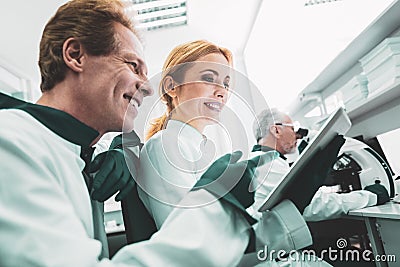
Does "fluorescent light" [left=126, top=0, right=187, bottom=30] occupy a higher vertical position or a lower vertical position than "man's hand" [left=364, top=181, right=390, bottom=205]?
higher

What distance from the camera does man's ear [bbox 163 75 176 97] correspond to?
0.91m

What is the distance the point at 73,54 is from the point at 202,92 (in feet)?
1.11

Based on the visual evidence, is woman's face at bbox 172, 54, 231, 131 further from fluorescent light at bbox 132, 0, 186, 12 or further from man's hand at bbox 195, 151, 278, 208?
fluorescent light at bbox 132, 0, 186, 12

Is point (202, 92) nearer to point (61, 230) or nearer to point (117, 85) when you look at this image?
point (117, 85)

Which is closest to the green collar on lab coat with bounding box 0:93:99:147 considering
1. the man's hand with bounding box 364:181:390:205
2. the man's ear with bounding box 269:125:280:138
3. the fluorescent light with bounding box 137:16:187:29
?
the man's hand with bounding box 364:181:390:205

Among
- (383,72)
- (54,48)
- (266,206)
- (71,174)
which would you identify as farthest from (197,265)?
(383,72)

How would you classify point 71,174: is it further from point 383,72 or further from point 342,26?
point 342,26

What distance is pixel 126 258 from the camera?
0.43 meters

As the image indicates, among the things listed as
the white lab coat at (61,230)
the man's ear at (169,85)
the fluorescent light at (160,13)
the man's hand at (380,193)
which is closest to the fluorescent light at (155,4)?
the fluorescent light at (160,13)

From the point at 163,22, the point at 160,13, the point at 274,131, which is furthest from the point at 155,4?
the point at 274,131

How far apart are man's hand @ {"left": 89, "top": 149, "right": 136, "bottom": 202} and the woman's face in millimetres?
207

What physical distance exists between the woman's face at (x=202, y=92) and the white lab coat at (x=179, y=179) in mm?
→ 50

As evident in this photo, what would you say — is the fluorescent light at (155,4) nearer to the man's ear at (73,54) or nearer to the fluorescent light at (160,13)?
the fluorescent light at (160,13)

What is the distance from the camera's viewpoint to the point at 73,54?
2.32 ft
